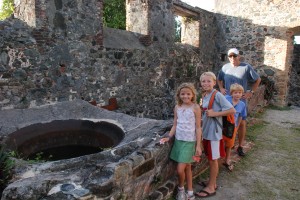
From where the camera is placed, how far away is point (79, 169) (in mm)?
2094

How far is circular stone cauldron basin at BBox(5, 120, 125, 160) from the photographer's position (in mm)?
3057

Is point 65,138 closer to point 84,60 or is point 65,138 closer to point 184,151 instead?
point 184,151

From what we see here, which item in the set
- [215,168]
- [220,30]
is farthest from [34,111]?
[220,30]

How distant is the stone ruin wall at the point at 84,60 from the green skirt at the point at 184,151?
290 cm

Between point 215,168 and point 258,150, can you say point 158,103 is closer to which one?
point 258,150

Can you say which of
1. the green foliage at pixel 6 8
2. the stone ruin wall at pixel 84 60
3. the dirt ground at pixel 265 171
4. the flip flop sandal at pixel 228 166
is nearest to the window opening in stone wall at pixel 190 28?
the stone ruin wall at pixel 84 60

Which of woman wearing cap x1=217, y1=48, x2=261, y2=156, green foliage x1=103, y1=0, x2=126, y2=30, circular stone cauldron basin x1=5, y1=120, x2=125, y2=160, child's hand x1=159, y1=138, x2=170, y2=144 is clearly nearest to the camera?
child's hand x1=159, y1=138, x2=170, y2=144

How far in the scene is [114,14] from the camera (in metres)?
13.7

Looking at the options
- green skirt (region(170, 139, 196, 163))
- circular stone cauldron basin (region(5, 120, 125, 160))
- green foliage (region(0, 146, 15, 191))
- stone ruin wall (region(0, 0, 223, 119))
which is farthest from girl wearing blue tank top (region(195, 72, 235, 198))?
stone ruin wall (region(0, 0, 223, 119))

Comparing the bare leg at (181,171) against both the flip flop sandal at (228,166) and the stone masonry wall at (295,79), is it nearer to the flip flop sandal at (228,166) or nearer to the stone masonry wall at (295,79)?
the flip flop sandal at (228,166)

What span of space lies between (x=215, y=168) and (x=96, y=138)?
5.06 feet

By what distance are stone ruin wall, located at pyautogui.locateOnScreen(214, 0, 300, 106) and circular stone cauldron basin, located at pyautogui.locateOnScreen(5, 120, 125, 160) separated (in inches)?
265

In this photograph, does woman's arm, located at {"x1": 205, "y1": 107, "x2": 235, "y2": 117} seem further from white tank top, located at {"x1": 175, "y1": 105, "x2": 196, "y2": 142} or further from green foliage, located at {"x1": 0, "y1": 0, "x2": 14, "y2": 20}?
green foliage, located at {"x1": 0, "y1": 0, "x2": 14, "y2": 20}

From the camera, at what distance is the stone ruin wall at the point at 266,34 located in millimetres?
8461
